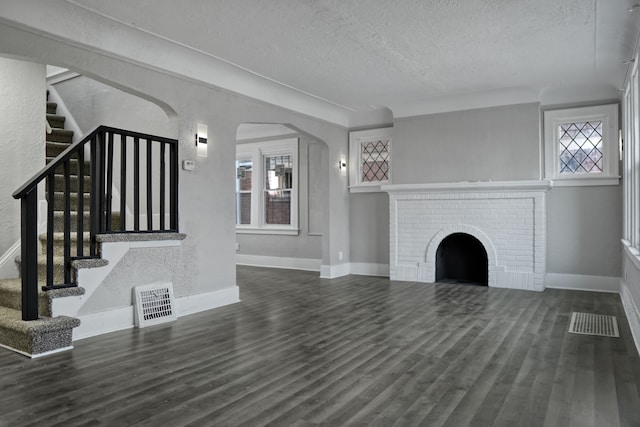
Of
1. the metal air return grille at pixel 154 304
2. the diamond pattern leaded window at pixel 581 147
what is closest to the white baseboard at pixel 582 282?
the diamond pattern leaded window at pixel 581 147

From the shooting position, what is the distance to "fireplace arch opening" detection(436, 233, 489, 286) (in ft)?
23.1

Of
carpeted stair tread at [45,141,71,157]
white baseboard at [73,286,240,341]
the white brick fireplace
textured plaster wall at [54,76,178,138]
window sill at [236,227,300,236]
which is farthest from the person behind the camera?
window sill at [236,227,300,236]

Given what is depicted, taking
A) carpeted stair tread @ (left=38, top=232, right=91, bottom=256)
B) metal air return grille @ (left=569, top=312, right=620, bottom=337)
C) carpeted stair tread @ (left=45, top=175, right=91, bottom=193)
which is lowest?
metal air return grille @ (left=569, top=312, right=620, bottom=337)

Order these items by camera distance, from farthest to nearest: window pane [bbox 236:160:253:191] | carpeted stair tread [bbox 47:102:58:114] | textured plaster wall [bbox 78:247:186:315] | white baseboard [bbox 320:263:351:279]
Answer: window pane [bbox 236:160:253:191] → white baseboard [bbox 320:263:351:279] → carpeted stair tread [bbox 47:102:58:114] → textured plaster wall [bbox 78:247:186:315]

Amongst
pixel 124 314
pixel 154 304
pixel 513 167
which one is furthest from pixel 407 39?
pixel 124 314

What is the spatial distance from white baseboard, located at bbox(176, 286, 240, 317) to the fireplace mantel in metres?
3.14

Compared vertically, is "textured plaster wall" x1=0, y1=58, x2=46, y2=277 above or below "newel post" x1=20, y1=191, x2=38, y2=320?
above

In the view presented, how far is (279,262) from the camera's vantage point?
8.86m

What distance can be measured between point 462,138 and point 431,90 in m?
1.01

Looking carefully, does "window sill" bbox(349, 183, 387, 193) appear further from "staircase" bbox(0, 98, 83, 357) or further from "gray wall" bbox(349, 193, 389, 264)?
"staircase" bbox(0, 98, 83, 357)

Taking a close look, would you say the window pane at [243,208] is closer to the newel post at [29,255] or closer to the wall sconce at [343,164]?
the wall sconce at [343,164]

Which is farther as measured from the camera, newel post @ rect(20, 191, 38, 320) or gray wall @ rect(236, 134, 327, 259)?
gray wall @ rect(236, 134, 327, 259)

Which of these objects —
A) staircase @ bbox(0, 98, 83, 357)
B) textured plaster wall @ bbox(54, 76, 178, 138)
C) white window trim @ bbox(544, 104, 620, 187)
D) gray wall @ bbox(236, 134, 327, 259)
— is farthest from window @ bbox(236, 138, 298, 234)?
staircase @ bbox(0, 98, 83, 357)

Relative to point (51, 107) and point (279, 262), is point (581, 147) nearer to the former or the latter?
point (279, 262)
